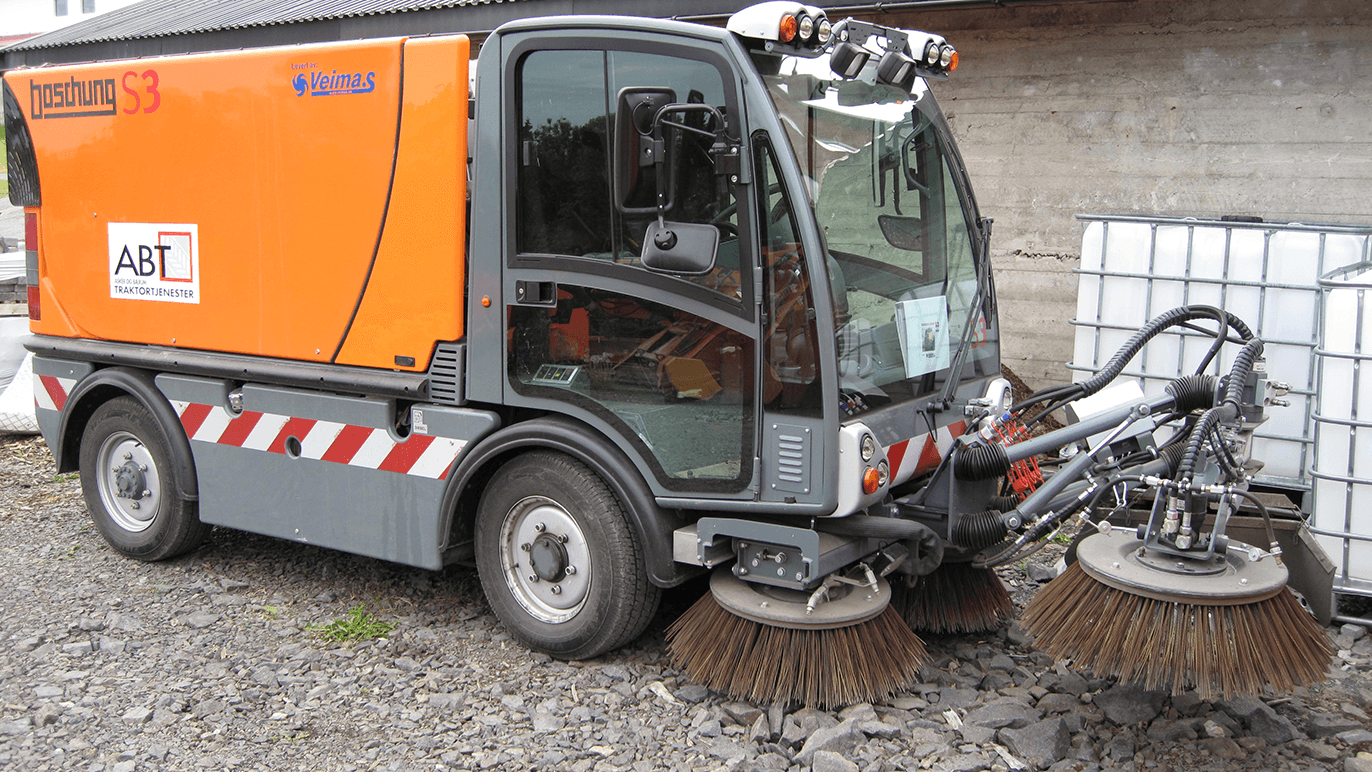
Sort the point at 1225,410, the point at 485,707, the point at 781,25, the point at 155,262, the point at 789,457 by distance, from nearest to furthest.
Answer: the point at 1225,410, the point at 781,25, the point at 789,457, the point at 485,707, the point at 155,262

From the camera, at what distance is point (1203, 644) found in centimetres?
306

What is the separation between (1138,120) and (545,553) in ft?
16.8

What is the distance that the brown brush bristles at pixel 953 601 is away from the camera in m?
4.32

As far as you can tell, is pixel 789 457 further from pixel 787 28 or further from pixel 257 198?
pixel 257 198

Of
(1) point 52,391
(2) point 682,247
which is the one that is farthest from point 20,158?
(2) point 682,247

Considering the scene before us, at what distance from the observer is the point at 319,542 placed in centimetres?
471

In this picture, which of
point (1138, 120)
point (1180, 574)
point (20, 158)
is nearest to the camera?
point (1180, 574)

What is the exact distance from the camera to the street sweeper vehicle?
348cm

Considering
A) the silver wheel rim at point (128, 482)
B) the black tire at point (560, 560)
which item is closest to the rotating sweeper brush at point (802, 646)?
the black tire at point (560, 560)

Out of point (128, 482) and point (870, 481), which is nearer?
point (870, 481)

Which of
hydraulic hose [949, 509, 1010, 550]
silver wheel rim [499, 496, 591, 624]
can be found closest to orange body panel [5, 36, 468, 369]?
silver wheel rim [499, 496, 591, 624]

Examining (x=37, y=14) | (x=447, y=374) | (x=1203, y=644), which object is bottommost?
(x=1203, y=644)

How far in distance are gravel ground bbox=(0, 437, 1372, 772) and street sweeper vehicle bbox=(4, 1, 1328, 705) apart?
182mm

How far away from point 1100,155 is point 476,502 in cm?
497
